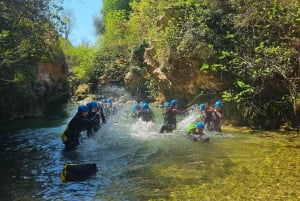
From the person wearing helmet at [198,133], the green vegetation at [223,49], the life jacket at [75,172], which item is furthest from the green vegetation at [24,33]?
the person wearing helmet at [198,133]

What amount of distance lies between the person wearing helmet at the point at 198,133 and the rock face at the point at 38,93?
12.9 metres

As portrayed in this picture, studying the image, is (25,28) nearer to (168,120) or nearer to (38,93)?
(168,120)

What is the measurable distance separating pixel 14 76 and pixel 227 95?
11.7 metres

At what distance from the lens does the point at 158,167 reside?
1191 cm

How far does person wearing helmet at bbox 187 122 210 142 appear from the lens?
15728 millimetres

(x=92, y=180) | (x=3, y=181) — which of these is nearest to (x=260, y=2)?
(x=92, y=180)

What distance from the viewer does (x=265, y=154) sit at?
13.1 meters

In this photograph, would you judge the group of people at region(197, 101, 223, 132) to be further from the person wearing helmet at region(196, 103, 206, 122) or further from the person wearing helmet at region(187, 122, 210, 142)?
the person wearing helmet at region(187, 122, 210, 142)

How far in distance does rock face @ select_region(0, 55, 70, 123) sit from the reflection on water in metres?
8.60

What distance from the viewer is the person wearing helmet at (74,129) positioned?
14320 mm

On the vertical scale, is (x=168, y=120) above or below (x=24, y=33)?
below

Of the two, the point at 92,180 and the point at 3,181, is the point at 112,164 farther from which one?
the point at 3,181

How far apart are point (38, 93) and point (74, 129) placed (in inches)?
788

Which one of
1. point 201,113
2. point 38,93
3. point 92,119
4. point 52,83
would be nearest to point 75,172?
point 92,119
